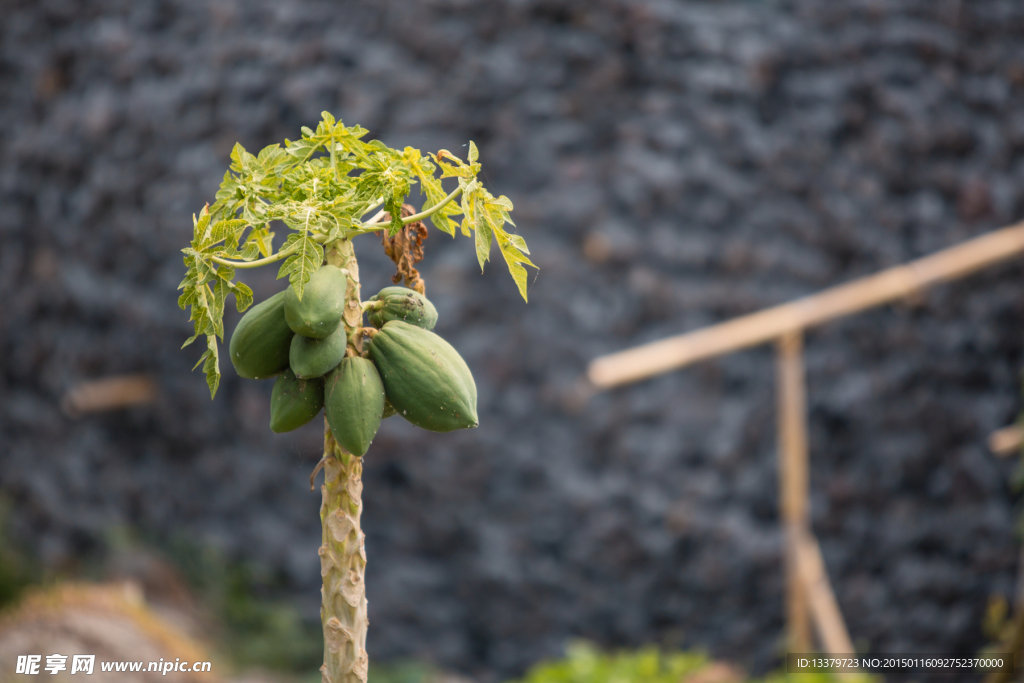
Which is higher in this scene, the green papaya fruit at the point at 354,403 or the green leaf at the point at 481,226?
the green leaf at the point at 481,226

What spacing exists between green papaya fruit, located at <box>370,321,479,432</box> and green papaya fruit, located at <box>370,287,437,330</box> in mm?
40

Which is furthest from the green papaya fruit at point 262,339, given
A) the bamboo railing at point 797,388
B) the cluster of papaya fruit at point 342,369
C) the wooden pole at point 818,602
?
the wooden pole at point 818,602

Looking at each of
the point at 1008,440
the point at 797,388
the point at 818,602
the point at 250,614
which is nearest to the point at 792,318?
the point at 797,388

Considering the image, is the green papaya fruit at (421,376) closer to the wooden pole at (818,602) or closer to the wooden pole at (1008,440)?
the wooden pole at (818,602)

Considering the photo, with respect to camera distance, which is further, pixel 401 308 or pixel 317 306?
pixel 401 308

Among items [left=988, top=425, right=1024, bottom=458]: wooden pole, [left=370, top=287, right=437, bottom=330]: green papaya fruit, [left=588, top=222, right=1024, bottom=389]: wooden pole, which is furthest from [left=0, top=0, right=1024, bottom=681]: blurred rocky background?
[left=370, top=287, right=437, bottom=330]: green papaya fruit

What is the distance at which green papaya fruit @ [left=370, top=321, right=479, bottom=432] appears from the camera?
2.09ft

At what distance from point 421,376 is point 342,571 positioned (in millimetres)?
174

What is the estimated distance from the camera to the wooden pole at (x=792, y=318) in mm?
2311

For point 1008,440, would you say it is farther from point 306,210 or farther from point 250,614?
point 306,210

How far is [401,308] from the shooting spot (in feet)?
2.29

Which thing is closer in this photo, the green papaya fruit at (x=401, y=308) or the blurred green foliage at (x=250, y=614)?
the green papaya fruit at (x=401, y=308)

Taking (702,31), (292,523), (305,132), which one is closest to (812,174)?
(702,31)

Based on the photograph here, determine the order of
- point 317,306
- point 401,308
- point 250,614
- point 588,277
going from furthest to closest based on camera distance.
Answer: point 250,614
point 588,277
point 401,308
point 317,306
